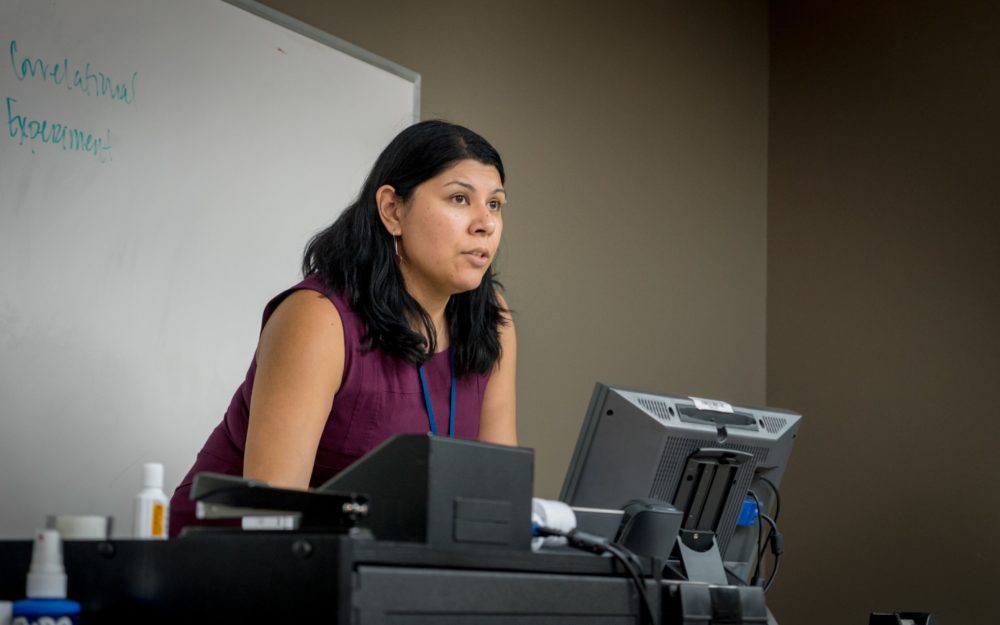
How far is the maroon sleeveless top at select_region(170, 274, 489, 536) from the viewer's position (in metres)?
1.62

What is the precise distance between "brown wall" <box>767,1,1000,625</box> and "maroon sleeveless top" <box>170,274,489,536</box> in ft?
6.40

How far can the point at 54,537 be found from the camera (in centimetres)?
95

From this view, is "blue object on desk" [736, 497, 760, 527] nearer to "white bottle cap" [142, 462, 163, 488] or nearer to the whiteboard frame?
"white bottle cap" [142, 462, 163, 488]

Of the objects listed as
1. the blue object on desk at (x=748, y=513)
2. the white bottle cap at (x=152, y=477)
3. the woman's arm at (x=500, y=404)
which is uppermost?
the woman's arm at (x=500, y=404)

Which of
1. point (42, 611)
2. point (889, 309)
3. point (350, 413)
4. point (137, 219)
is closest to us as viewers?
point (42, 611)

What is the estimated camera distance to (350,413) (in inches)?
64.2

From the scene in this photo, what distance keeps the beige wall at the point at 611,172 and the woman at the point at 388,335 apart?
32.1 inches

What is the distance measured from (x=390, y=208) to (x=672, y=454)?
619mm

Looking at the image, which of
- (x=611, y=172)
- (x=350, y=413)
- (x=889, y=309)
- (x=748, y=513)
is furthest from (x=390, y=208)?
(x=889, y=309)

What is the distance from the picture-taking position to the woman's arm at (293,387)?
145cm

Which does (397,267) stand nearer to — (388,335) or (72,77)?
(388,335)

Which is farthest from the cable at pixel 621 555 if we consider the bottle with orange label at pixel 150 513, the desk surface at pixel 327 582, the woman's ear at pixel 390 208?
the woman's ear at pixel 390 208

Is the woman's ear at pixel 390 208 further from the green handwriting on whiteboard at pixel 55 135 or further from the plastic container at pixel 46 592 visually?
the plastic container at pixel 46 592

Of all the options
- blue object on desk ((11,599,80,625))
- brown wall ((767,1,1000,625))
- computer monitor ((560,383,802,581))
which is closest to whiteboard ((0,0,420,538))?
computer monitor ((560,383,802,581))
